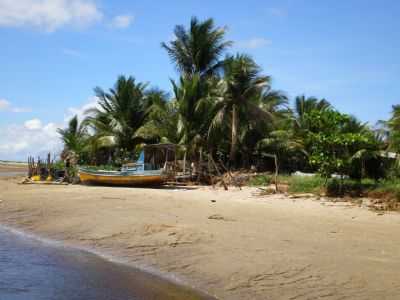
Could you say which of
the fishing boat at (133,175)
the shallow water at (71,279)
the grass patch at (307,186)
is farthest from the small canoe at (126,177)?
the shallow water at (71,279)

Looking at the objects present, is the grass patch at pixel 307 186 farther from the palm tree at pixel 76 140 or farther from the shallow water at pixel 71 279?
the palm tree at pixel 76 140

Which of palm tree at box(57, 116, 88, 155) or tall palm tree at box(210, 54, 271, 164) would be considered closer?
tall palm tree at box(210, 54, 271, 164)

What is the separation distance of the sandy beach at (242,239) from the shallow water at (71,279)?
1.18 ft

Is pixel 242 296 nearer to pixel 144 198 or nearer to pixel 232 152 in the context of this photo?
pixel 144 198

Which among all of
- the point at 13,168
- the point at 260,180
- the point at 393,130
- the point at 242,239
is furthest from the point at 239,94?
the point at 13,168

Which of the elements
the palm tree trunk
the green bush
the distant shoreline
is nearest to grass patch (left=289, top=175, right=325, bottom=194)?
the green bush

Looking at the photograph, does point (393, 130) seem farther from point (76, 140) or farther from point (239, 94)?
point (76, 140)

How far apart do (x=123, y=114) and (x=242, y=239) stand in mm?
21804

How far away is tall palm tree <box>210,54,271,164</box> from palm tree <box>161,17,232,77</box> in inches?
144

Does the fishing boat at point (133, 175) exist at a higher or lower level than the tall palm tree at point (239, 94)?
lower

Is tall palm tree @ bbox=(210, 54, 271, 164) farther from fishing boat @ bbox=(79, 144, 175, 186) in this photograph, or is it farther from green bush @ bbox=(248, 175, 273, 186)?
green bush @ bbox=(248, 175, 273, 186)

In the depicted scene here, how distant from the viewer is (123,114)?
29.5 meters

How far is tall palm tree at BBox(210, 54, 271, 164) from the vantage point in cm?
2505

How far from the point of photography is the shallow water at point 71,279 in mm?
6555
